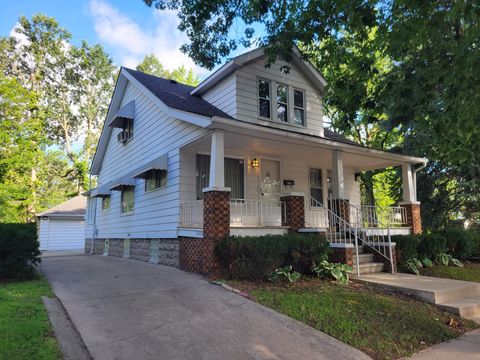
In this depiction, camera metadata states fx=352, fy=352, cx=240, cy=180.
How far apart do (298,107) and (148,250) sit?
6.94 meters

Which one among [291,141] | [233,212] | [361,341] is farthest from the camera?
[233,212]

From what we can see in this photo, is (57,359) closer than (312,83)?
Yes

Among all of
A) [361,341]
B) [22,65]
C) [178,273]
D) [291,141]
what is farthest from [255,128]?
[22,65]

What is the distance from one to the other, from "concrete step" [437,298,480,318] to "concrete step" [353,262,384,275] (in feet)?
8.02

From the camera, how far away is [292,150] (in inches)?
444

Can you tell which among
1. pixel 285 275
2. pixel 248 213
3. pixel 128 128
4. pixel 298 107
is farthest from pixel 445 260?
pixel 128 128

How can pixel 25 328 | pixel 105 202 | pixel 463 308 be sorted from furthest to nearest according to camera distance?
pixel 105 202
pixel 463 308
pixel 25 328

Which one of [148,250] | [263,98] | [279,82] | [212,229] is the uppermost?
[279,82]

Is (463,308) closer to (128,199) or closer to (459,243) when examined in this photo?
(459,243)

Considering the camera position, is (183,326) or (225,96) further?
(225,96)

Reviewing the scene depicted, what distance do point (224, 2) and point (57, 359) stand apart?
729 cm

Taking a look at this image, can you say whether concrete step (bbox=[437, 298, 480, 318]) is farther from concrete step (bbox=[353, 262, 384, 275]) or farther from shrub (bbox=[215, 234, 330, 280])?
shrub (bbox=[215, 234, 330, 280])

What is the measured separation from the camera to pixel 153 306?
5.72m

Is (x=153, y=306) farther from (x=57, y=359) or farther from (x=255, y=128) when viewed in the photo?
(x=255, y=128)
